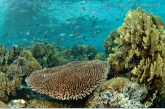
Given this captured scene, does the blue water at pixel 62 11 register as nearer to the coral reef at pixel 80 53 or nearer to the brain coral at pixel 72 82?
the coral reef at pixel 80 53

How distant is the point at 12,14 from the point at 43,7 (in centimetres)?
906

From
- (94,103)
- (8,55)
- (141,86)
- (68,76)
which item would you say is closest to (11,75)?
(8,55)

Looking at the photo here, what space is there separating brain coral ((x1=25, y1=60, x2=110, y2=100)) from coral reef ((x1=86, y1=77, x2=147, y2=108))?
20cm

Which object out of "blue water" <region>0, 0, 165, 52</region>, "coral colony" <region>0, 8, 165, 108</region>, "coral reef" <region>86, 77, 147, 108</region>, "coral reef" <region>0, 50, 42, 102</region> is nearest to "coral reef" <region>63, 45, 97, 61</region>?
"coral reef" <region>0, 50, 42, 102</region>

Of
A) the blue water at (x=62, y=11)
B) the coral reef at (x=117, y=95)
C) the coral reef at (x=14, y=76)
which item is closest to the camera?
the coral reef at (x=117, y=95)

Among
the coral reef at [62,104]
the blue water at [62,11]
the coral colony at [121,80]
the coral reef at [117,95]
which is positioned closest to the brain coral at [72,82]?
the coral colony at [121,80]

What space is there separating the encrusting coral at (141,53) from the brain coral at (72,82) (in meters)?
0.70

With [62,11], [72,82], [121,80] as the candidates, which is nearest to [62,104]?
[72,82]

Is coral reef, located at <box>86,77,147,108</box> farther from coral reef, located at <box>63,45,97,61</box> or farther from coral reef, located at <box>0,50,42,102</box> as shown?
coral reef, located at <box>63,45,97,61</box>

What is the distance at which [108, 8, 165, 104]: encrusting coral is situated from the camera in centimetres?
479

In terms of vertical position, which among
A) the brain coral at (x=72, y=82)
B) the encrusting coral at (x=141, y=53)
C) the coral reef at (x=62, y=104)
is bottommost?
the coral reef at (x=62, y=104)

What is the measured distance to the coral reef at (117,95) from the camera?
4211mm

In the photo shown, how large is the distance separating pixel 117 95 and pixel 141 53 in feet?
4.95

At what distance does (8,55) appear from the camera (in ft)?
29.1
